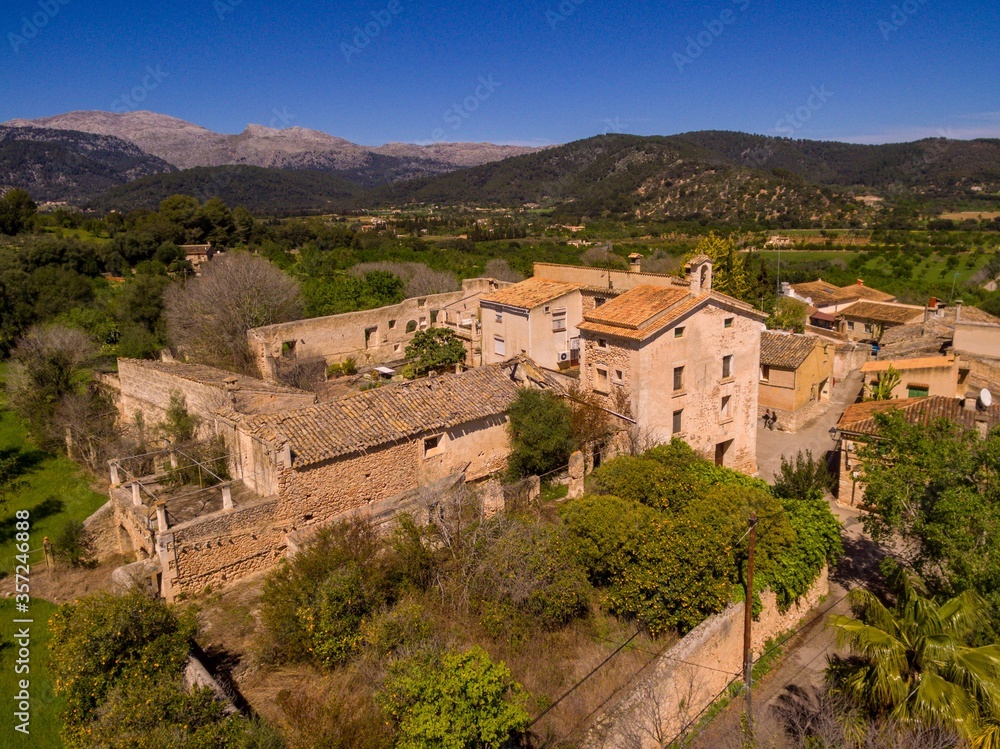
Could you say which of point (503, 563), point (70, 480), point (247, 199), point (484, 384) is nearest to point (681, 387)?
point (484, 384)

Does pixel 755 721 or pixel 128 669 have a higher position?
pixel 128 669

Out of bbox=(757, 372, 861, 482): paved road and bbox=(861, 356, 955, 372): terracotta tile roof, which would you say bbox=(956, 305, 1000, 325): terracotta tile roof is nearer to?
bbox=(757, 372, 861, 482): paved road

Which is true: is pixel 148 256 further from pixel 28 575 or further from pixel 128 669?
pixel 128 669

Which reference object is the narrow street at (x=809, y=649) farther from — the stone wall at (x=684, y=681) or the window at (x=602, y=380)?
the window at (x=602, y=380)

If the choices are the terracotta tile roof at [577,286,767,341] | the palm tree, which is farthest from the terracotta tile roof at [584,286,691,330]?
the palm tree

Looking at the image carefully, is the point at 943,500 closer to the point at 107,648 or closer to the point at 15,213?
the point at 107,648
